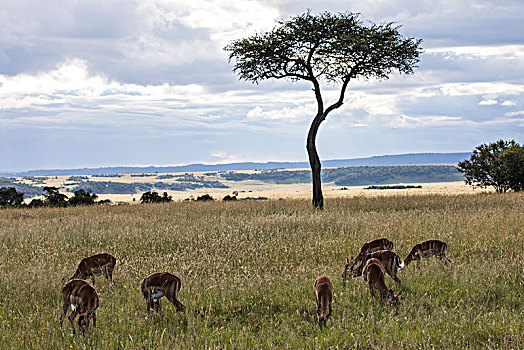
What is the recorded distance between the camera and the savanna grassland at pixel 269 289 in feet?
16.6

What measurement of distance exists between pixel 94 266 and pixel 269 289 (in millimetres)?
2595

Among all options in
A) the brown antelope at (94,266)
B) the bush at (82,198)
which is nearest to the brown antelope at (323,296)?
the brown antelope at (94,266)

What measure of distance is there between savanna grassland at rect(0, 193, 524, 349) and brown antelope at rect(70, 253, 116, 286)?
1.16 ft

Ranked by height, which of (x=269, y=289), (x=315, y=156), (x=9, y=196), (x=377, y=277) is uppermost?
(x=315, y=156)

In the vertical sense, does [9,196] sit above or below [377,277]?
below

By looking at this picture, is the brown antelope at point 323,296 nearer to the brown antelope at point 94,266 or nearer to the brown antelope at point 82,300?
the brown antelope at point 82,300

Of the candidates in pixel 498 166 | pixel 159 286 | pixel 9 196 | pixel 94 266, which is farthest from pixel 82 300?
pixel 498 166

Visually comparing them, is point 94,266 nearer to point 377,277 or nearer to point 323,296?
point 323,296

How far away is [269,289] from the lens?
6660 millimetres

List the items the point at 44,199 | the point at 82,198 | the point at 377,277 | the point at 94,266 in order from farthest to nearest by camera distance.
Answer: the point at 82,198 < the point at 44,199 < the point at 94,266 < the point at 377,277

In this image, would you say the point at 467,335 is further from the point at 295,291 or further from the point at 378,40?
the point at 378,40

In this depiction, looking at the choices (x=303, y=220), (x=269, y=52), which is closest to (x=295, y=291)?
(x=303, y=220)

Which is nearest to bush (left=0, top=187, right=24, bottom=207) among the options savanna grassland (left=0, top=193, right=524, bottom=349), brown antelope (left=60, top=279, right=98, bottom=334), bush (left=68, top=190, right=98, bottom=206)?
bush (left=68, top=190, right=98, bottom=206)

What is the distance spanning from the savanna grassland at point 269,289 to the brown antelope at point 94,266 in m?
0.35
